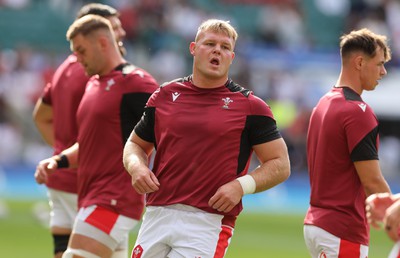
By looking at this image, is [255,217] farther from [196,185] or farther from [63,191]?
[196,185]

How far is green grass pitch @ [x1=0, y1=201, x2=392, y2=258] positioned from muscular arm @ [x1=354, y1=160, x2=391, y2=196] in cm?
772

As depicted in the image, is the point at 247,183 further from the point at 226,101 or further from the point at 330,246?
the point at 330,246

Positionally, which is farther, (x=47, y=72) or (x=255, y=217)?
(x=47, y=72)

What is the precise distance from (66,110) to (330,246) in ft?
9.72

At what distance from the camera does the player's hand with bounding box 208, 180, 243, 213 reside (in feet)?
21.6

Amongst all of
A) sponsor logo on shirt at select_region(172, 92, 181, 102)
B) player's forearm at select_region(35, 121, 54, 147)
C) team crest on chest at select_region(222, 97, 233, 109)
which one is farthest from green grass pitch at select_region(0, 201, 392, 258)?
team crest on chest at select_region(222, 97, 233, 109)

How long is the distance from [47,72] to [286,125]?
602cm

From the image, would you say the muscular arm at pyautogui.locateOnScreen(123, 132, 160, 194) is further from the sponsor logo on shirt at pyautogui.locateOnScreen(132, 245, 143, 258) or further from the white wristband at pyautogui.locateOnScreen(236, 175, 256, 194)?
the white wristband at pyautogui.locateOnScreen(236, 175, 256, 194)

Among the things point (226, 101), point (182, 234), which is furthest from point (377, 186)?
point (182, 234)

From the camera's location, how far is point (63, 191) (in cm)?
928

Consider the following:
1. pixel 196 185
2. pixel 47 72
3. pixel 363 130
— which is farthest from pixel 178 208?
pixel 47 72

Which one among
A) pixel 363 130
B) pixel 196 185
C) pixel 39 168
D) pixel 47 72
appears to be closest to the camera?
pixel 196 185

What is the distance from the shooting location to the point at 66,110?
919 centimetres

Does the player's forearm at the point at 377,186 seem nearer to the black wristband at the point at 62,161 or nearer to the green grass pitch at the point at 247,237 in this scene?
the black wristband at the point at 62,161
